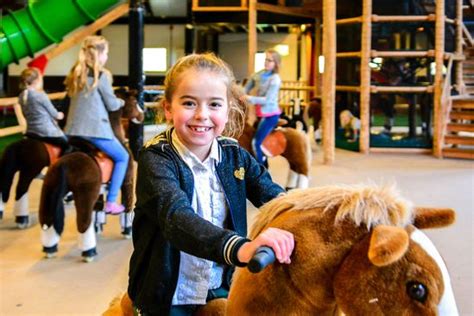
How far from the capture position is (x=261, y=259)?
3.27 feet

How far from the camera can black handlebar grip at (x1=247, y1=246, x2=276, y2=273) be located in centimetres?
99

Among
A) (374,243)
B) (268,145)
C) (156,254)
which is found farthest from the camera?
(268,145)

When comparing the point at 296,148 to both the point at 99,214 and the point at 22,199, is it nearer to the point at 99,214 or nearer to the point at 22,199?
the point at 99,214

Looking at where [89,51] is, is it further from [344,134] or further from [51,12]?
[344,134]

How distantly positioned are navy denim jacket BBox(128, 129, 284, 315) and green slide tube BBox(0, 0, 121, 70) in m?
8.94

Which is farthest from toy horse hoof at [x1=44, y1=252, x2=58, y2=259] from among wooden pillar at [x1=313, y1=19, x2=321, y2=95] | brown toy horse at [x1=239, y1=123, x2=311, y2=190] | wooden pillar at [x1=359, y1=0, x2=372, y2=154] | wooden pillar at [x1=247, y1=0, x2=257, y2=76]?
wooden pillar at [x1=313, y1=19, x2=321, y2=95]

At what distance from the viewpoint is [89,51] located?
14.6ft

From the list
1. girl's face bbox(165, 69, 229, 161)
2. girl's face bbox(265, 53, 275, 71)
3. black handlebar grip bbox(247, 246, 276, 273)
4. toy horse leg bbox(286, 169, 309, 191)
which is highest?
girl's face bbox(265, 53, 275, 71)

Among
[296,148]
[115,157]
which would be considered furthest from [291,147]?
[115,157]

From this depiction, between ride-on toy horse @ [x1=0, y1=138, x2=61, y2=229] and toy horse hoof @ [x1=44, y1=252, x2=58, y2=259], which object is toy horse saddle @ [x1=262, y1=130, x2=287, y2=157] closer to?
ride-on toy horse @ [x1=0, y1=138, x2=61, y2=229]

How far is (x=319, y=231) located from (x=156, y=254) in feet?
1.43

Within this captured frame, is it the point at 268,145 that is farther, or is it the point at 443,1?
the point at 443,1

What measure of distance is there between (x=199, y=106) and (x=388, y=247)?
559 millimetres

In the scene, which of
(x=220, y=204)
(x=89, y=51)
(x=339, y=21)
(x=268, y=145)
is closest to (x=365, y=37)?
(x=339, y=21)
